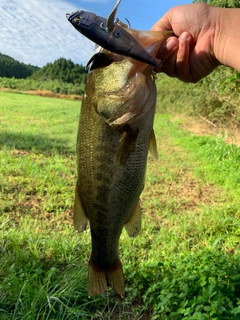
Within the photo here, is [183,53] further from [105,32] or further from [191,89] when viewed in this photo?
[191,89]

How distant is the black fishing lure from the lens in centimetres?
116

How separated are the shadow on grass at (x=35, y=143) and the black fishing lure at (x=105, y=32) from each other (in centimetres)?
793

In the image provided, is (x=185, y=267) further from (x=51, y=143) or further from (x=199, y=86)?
(x=199, y=86)

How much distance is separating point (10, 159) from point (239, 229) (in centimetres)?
486

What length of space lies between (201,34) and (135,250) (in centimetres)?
280

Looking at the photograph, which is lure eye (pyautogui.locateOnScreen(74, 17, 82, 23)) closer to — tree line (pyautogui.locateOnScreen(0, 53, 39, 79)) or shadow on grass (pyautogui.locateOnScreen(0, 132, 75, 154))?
shadow on grass (pyautogui.locateOnScreen(0, 132, 75, 154))

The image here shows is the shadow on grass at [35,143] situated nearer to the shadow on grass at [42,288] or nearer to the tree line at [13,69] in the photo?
the shadow on grass at [42,288]

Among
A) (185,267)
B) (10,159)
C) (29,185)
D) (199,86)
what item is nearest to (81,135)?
(185,267)

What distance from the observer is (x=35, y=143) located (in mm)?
9875

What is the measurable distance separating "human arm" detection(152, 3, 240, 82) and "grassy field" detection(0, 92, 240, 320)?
71.0 inches

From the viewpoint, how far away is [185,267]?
3385 mm

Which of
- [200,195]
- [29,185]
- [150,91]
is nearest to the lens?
[150,91]

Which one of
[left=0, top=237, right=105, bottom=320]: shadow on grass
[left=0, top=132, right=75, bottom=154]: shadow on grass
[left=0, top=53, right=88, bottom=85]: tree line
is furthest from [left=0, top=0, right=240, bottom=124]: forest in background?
[left=0, top=132, right=75, bottom=154]: shadow on grass

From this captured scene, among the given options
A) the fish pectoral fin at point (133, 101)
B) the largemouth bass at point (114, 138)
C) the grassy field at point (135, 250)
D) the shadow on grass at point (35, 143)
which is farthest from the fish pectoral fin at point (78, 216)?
the shadow on grass at point (35, 143)
